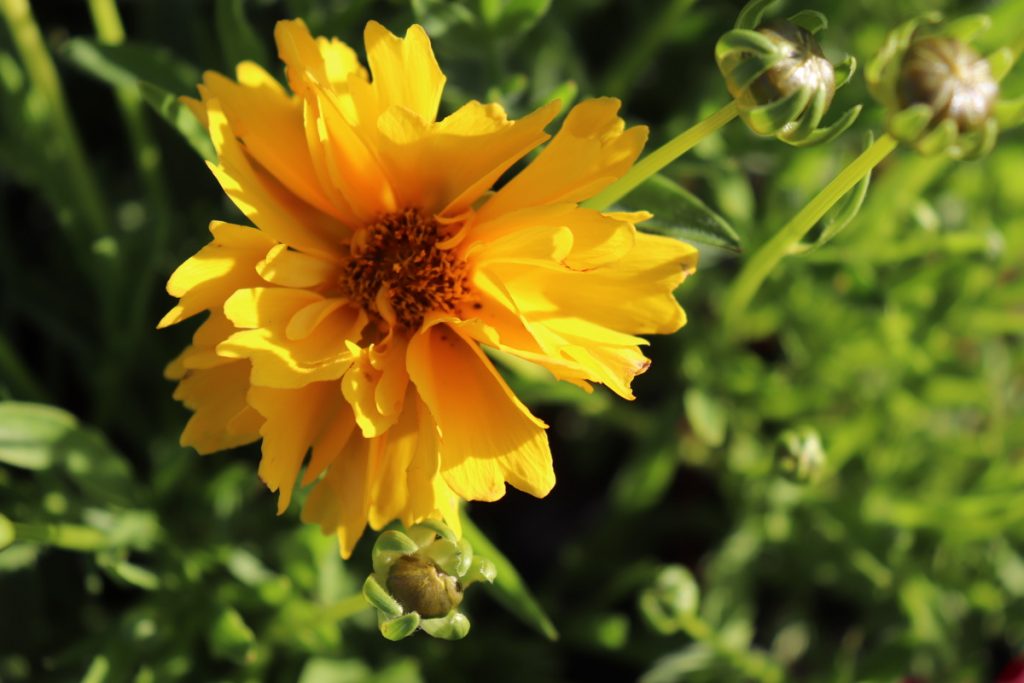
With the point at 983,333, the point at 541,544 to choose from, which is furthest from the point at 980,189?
the point at 541,544

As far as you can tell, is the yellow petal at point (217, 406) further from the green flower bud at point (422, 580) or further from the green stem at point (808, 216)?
the green stem at point (808, 216)

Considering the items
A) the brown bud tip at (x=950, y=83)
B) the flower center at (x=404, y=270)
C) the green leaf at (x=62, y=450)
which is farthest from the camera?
the green leaf at (x=62, y=450)

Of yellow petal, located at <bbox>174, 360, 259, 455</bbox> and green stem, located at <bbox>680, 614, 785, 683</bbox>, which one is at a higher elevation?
yellow petal, located at <bbox>174, 360, 259, 455</bbox>

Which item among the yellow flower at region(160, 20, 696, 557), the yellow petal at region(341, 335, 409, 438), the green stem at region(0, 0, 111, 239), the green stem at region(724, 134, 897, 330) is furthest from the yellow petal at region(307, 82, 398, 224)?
the green stem at region(0, 0, 111, 239)

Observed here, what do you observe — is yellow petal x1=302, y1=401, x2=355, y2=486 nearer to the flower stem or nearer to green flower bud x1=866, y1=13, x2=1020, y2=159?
the flower stem

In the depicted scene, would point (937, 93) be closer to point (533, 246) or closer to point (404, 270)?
point (533, 246)

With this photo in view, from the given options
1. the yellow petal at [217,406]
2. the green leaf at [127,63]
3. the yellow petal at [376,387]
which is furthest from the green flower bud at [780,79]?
the green leaf at [127,63]

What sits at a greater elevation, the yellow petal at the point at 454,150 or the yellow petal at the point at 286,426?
the yellow petal at the point at 454,150
